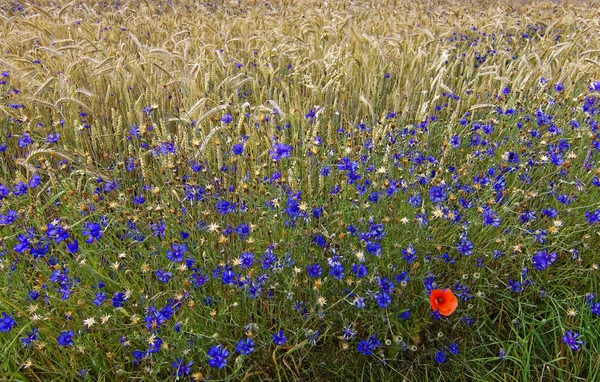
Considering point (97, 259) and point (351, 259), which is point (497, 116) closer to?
→ point (351, 259)

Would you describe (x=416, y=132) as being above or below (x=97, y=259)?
above

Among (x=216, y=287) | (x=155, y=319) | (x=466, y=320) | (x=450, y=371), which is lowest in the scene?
(x=450, y=371)

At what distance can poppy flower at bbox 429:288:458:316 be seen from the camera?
1.63m

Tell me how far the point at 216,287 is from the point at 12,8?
7.68 meters

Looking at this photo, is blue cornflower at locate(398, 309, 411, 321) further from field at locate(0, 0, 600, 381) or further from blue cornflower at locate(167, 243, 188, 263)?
blue cornflower at locate(167, 243, 188, 263)

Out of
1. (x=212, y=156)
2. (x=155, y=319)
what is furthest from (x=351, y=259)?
(x=212, y=156)

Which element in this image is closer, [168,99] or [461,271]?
[461,271]

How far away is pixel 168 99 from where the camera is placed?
336 centimetres

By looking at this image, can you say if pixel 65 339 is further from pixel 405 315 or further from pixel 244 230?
pixel 405 315

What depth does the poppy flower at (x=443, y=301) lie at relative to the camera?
1.63m

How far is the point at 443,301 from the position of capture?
169cm

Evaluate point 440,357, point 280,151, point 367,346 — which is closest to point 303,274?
point 367,346

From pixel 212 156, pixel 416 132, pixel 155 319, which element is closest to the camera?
pixel 155 319

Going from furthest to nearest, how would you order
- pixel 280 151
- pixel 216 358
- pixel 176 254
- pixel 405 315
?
pixel 280 151 → pixel 405 315 → pixel 176 254 → pixel 216 358
